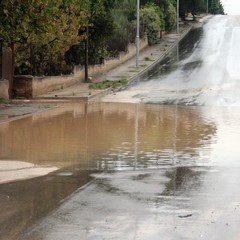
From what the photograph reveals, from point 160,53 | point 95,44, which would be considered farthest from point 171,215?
point 160,53

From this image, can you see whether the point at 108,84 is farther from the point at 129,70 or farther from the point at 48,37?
the point at 129,70

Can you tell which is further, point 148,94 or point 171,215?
point 148,94

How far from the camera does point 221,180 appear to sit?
1095cm

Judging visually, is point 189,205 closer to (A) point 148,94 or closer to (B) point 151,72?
(A) point 148,94

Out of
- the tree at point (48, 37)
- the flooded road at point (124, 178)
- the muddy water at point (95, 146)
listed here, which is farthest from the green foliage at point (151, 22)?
the flooded road at point (124, 178)

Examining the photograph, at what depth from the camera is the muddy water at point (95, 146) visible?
9.55m

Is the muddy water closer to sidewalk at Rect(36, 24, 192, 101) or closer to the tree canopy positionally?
the tree canopy

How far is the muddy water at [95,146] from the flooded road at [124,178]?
21 millimetres

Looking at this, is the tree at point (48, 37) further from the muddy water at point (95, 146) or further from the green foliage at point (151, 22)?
the green foliage at point (151, 22)

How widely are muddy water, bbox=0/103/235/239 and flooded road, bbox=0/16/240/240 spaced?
0.02 m

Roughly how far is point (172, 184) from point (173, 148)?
466cm

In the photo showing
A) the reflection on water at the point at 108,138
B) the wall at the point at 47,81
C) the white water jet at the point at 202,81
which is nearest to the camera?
the reflection on water at the point at 108,138

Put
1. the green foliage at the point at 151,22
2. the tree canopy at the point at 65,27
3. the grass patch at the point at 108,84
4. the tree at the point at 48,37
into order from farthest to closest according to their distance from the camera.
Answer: the green foliage at the point at 151,22 < the grass patch at the point at 108,84 < the tree at the point at 48,37 < the tree canopy at the point at 65,27

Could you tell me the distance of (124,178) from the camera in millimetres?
11125
